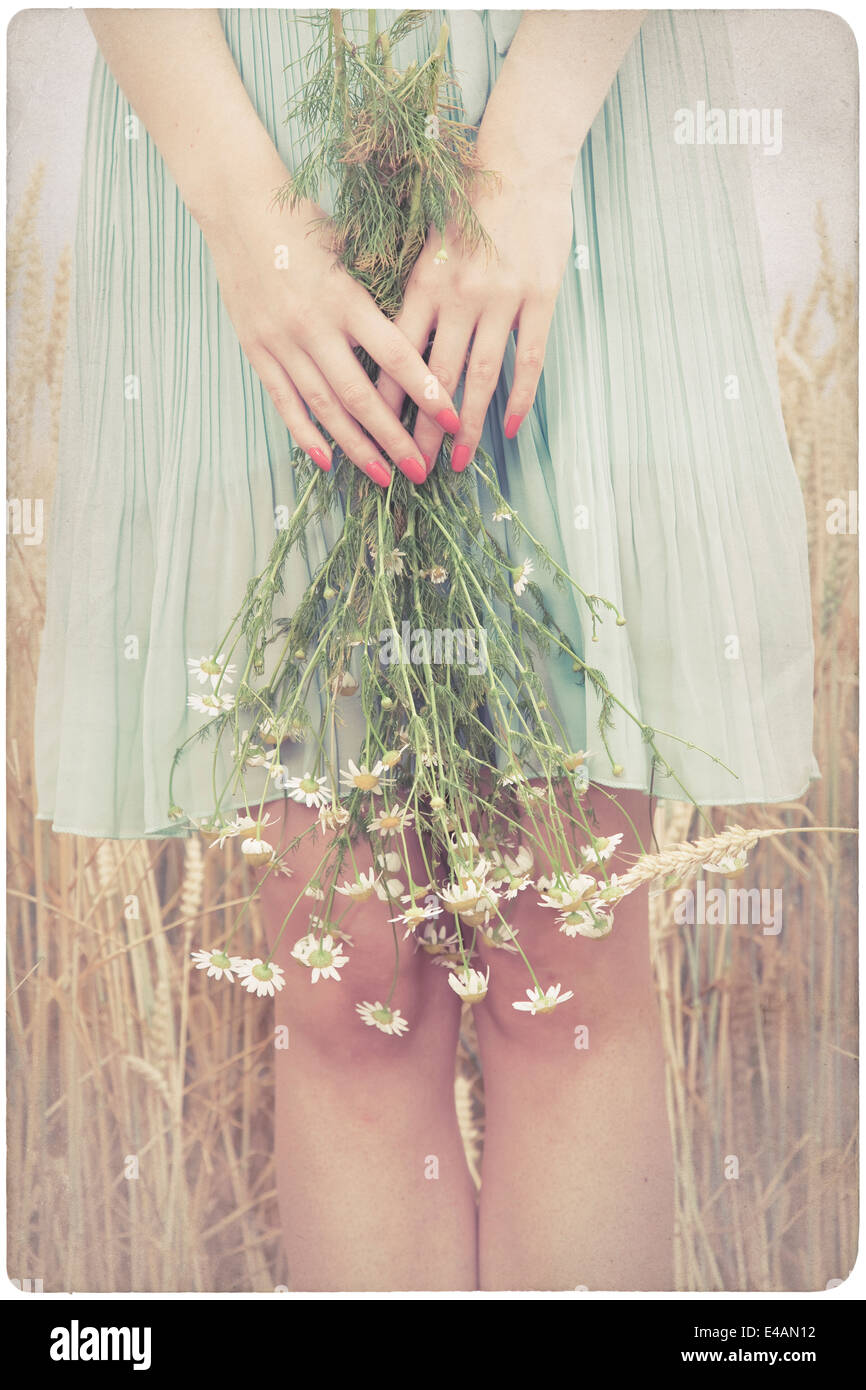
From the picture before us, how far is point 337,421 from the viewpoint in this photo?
93 centimetres

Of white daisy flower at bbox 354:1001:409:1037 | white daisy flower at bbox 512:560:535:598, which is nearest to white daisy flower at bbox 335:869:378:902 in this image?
white daisy flower at bbox 354:1001:409:1037

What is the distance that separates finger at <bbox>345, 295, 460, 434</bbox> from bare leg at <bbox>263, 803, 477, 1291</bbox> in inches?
14.0

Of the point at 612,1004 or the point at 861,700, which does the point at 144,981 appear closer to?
the point at 612,1004

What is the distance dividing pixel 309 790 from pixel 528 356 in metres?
0.40

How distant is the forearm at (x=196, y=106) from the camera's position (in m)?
0.93

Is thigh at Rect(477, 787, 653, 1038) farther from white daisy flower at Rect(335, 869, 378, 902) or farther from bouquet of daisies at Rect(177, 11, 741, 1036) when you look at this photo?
white daisy flower at Rect(335, 869, 378, 902)

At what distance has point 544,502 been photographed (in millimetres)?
969

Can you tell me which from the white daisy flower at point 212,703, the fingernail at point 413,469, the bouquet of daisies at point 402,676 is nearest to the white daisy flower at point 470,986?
the bouquet of daisies at point 402,676

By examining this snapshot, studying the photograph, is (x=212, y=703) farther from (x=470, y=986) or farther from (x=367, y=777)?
(x=470, y=986)

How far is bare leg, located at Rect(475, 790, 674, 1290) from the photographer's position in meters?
0.98

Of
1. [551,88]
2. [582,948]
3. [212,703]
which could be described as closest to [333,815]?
[212,703]

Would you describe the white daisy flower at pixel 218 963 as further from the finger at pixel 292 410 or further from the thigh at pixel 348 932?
the finger at pixel 292 410
